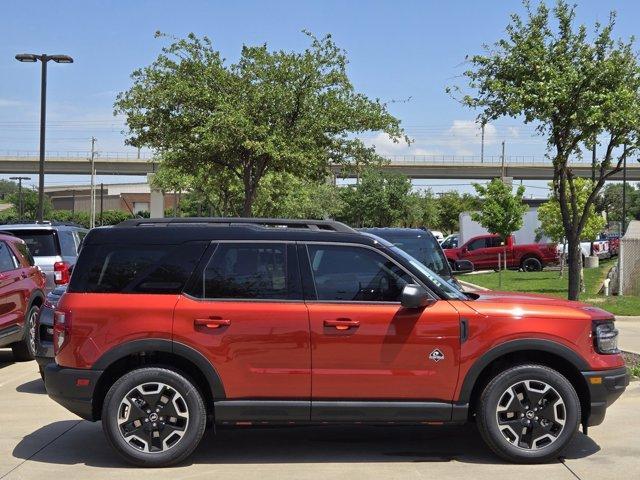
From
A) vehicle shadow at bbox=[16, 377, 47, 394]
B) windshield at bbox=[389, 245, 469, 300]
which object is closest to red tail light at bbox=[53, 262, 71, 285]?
vehicle shadow at bbox=[16, 377, 47, 394]

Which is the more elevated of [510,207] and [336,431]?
[510,207]

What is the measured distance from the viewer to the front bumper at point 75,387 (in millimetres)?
6059

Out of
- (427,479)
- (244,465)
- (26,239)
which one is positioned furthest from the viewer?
(26,239)

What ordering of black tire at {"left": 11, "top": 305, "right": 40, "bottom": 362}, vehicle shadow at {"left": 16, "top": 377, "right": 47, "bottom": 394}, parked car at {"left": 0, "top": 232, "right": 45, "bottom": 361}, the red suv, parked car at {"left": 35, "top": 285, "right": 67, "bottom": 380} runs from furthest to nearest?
black tire at {"left": 11, "top": 305, "right": 40, "bottom": 362}
parked car at {"left": 0, "top": 232, "right": 45, "bottom": 361}
vehicle shadow at {"left": 16, "top": 377, "right": 47, "bottom": 394}
parked car at {"left": 35, "top": 285, "right": 67, "bottom": 380}
the red suv

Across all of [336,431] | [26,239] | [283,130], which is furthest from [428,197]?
[336,431]

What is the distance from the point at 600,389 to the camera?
6.09 metres

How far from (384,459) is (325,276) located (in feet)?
4.91

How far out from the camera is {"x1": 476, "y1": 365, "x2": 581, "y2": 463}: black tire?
603 cm

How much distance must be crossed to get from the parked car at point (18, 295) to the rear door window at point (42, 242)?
1529 millimetres

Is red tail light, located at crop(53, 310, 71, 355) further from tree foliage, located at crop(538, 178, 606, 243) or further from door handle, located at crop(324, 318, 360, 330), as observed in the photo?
tree foliage, located at crop(538, 178, 606, 243)

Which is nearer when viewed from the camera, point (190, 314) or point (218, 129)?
point (190, 314)

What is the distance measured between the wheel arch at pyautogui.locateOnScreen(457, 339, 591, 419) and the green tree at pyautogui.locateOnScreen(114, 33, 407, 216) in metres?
16.2

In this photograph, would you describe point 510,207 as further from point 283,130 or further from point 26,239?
point 26,239

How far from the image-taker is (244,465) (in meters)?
6.18
